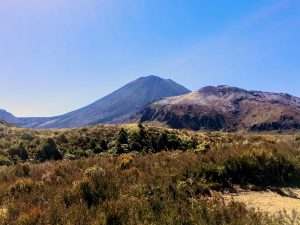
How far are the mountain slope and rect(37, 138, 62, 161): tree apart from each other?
111m

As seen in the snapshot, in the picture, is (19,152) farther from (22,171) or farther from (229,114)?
(229,114)

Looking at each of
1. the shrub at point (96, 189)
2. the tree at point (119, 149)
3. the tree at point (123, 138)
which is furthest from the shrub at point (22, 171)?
the tree at point (123, 138)

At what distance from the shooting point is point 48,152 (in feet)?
91.3

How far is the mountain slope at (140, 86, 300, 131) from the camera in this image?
135 metres

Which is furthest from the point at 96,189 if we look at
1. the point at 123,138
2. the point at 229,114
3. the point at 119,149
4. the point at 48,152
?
the point at 229,114

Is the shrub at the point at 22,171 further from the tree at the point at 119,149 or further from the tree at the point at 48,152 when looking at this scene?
the tree at the point at 119,149

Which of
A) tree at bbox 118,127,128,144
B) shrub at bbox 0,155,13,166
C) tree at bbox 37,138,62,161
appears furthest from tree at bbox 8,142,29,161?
tree at bbox 118,127,128,144

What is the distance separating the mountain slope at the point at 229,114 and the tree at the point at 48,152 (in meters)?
111

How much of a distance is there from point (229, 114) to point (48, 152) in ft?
451

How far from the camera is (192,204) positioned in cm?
679

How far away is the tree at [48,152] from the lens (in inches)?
1080

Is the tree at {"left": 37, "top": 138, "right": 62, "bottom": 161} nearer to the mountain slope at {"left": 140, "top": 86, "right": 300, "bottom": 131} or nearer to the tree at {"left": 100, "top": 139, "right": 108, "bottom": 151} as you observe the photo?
the tree at {"left": 100, "top": 139, "right": 108, "bottom": 151}

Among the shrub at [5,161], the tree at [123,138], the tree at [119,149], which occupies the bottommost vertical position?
the tree at [119,149]

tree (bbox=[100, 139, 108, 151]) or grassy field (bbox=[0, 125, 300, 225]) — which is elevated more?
grassy field (bbox=[0, 125, 300, 225])
